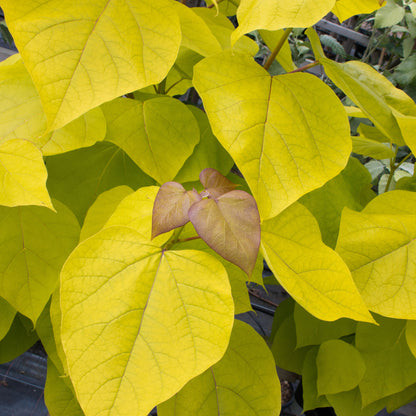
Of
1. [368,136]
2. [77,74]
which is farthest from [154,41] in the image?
[368,136]

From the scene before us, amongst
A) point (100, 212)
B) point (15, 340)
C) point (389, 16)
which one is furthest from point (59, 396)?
point (389, 16)

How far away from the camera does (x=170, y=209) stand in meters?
0.24

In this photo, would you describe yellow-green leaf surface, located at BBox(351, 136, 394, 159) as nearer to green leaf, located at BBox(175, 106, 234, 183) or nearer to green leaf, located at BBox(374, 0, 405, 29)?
green leaf, located at BBox(175, 106, 234, 183)

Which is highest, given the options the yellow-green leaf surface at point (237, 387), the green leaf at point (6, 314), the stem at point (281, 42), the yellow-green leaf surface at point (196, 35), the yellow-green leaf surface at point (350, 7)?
the yellow-green leaf surface at point (350, 7)

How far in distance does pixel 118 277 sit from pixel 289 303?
0.37 m

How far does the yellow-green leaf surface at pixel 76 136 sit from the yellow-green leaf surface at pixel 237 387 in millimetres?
201

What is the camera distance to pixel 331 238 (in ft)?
1.26

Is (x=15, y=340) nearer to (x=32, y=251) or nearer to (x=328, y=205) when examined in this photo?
(x=32, y=251)

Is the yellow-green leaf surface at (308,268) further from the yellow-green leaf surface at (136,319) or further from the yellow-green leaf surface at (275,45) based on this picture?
the yellow-green leaf surface at (275,45)

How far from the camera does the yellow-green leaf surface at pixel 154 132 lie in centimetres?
33

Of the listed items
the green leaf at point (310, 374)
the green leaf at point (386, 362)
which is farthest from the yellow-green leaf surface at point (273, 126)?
the green leaf at point (310, 374)

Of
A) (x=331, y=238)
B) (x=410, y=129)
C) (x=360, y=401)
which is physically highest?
(x=410, y=129)

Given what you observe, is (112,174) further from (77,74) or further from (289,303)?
(289,303)

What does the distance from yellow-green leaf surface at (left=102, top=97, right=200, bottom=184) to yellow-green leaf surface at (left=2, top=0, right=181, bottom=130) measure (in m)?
0.10
